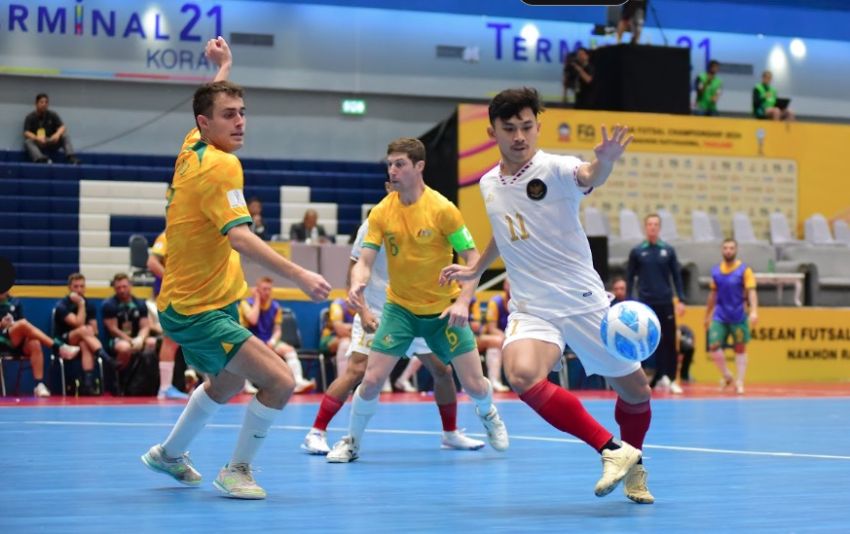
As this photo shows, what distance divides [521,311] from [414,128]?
22.3m

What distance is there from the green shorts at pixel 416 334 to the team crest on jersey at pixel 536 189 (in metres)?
2.43

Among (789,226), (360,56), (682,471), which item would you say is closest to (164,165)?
(360,56)

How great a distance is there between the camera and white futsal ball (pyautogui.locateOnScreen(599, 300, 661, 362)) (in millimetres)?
6500

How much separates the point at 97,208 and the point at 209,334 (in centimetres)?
1758

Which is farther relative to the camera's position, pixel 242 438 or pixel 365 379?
pixel 365 379

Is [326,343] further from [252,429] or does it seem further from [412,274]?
[252,429]

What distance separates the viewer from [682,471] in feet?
26.8

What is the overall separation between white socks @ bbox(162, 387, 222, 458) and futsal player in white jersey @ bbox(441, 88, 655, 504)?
171 centimetres

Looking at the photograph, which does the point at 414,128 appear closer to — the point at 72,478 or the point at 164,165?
the point at 164,165

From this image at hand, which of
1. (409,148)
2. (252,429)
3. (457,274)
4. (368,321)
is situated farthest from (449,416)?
(252,429)

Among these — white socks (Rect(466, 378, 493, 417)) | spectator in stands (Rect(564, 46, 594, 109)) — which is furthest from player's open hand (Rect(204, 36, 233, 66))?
spectator in stands (Rect(564, 46, 594, 109))

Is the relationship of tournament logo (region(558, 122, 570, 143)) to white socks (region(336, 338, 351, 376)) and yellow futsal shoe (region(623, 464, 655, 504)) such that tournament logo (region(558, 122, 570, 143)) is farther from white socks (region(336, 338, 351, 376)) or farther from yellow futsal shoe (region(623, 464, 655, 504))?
yellow futsal shoe (region(623, 464, 655, 504))

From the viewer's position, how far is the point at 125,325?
1709cm

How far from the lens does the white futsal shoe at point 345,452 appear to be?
8898mm
